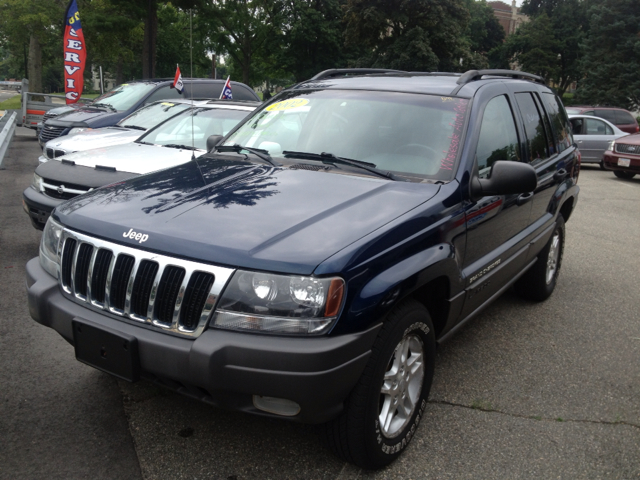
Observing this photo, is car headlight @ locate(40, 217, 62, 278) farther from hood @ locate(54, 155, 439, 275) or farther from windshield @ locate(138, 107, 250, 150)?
windshield @ locate(138, 107, 250, 150)

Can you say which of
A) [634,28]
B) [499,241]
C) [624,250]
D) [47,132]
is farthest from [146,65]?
[634,28]

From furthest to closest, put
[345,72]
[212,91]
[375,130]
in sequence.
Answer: [212,91], [345,72], [375,130]

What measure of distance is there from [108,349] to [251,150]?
173 cm

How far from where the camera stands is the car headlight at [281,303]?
2289 millimetres

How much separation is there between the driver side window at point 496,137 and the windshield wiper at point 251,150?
4.05ft

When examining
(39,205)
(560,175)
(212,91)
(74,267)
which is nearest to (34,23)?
(212,91)

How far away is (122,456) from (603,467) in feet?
7.63

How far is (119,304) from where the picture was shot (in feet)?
8.36

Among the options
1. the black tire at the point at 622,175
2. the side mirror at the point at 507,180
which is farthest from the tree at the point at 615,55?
the side mirror at the point at 507,180

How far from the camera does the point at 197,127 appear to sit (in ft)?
23.0

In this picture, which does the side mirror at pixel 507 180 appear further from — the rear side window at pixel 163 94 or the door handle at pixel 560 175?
the rear side window at pixel 163 94

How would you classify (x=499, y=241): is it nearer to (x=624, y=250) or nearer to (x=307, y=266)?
(x=307, y=266)

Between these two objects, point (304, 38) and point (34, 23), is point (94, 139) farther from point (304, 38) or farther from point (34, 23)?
point (304, 38)

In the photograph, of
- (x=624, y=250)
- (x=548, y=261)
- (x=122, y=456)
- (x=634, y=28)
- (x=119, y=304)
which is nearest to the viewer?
(x=119, y=304)
